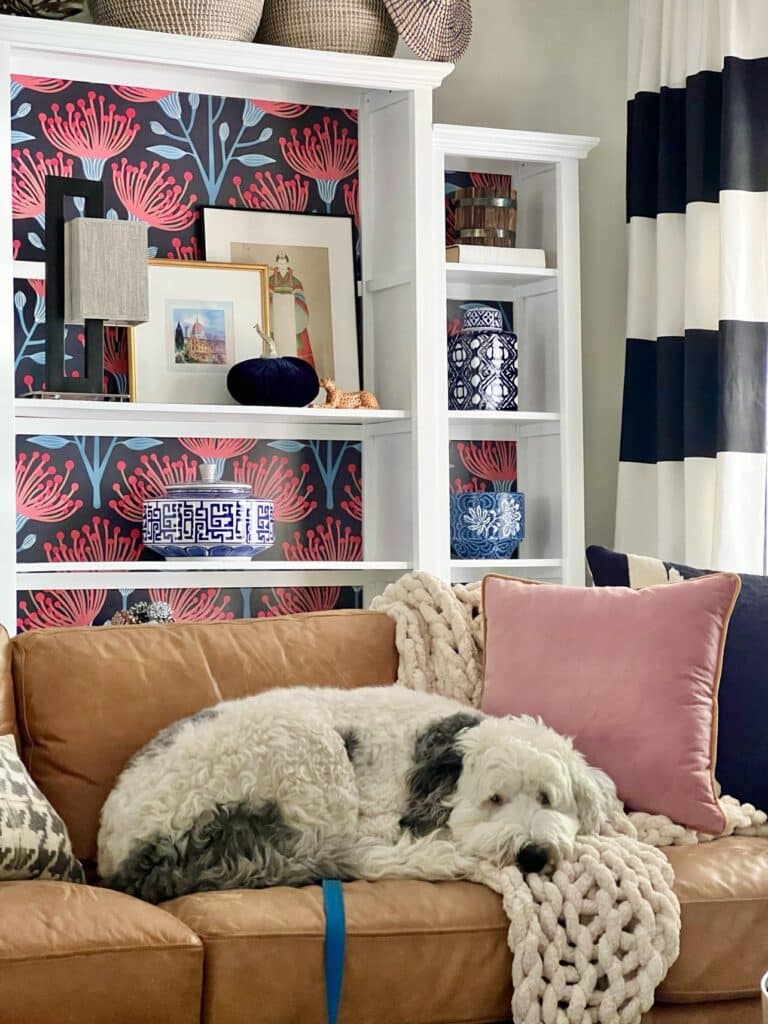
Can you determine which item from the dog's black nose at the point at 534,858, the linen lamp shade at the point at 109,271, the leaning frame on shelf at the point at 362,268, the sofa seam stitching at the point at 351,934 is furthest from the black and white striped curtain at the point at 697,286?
the sofa seam stitching at the point at 351,934

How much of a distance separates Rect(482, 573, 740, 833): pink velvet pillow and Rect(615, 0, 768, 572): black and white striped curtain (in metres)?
1.14

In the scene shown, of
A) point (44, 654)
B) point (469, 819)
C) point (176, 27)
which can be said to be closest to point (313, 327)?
point (176, 27)

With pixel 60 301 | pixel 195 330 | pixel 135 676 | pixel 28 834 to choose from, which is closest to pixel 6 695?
pixel 135 676

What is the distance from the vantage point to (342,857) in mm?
→ 2143

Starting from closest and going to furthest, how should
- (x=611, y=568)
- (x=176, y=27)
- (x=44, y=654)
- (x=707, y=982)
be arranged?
(x=707, y=982) → (x=44, y=654) → (x=611, y=568) → (x=176, y=27)

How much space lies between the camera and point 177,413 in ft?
11.6

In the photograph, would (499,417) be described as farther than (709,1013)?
Yes

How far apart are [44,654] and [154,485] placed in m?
1.30

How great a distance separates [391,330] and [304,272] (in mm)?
292

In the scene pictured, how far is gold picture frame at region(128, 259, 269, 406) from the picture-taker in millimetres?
3639

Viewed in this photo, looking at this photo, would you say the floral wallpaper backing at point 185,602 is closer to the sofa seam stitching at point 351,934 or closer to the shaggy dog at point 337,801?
the shaggy dog at point 337,801

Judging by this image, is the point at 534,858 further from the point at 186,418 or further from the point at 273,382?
the point at 186,418

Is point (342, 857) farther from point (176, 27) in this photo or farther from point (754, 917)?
point (176, 27)

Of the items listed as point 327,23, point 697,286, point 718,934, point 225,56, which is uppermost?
point 327,23
